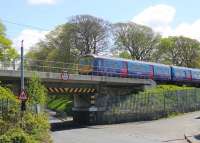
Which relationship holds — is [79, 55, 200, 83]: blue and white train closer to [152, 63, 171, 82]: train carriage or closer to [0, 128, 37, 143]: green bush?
[152, 63, 171, 82]: train carriage

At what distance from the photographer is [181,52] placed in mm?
A: 100125

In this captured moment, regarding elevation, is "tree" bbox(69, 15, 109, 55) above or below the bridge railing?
above

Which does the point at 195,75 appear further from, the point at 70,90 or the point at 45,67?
the point at 45,67

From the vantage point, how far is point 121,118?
45.8 metres

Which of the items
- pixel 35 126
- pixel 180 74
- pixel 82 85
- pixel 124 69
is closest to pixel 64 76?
pixel 82 85

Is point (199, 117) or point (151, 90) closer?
point (199, 117)

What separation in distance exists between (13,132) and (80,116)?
92.3 feet

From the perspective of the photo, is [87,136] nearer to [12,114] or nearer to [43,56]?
[12,114]

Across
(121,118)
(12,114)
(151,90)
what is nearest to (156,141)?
(12,114)

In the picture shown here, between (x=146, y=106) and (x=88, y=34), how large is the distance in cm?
3326

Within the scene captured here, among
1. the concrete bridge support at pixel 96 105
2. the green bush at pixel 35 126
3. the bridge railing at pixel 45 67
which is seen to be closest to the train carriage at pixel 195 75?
the bridge railing at pixel 45 67

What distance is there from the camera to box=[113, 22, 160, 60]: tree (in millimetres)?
89338

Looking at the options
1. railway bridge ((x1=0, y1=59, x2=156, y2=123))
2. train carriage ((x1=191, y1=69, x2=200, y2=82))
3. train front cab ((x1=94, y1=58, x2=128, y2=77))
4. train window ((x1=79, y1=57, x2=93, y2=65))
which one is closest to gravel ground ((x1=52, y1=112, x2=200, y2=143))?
railway bridge ((x1=0, y1=59, x2=156, y2=123))

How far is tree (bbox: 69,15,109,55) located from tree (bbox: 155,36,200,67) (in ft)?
66.5
